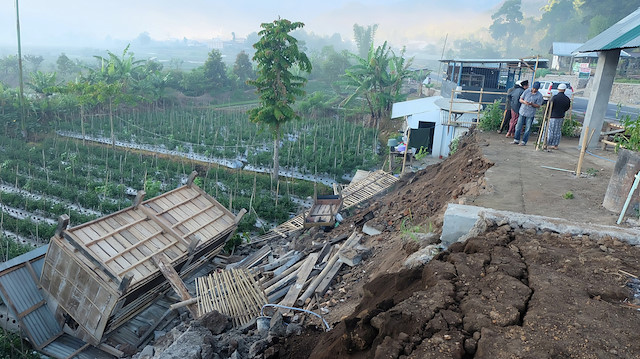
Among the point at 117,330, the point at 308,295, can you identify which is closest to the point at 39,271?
the point at 117,330

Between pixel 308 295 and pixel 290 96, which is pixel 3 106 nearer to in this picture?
pixel 290 96

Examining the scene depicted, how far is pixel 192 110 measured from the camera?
2898 cm

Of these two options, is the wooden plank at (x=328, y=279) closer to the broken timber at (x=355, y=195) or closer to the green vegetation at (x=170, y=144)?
the broken timber at (x=355, y=195)

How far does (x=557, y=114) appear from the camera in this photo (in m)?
8.74

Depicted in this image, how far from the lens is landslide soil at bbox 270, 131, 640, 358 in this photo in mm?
2729

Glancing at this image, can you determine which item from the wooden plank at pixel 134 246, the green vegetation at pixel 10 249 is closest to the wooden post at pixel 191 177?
the wooden plank at pixel 134 246

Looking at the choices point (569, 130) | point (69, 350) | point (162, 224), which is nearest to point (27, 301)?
point (69, 350)

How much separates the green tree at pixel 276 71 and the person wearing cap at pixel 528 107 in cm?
835

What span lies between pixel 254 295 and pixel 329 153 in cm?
1317

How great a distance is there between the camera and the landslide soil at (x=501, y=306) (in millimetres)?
2729

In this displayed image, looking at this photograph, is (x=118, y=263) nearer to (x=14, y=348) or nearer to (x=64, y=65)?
(x=14, y=348)

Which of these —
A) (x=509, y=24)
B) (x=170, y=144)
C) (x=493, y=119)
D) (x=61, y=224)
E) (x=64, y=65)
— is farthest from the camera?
(x=509, y=24)

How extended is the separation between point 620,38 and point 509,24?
89.1 m

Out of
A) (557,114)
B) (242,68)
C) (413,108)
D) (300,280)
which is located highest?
(242,68)
